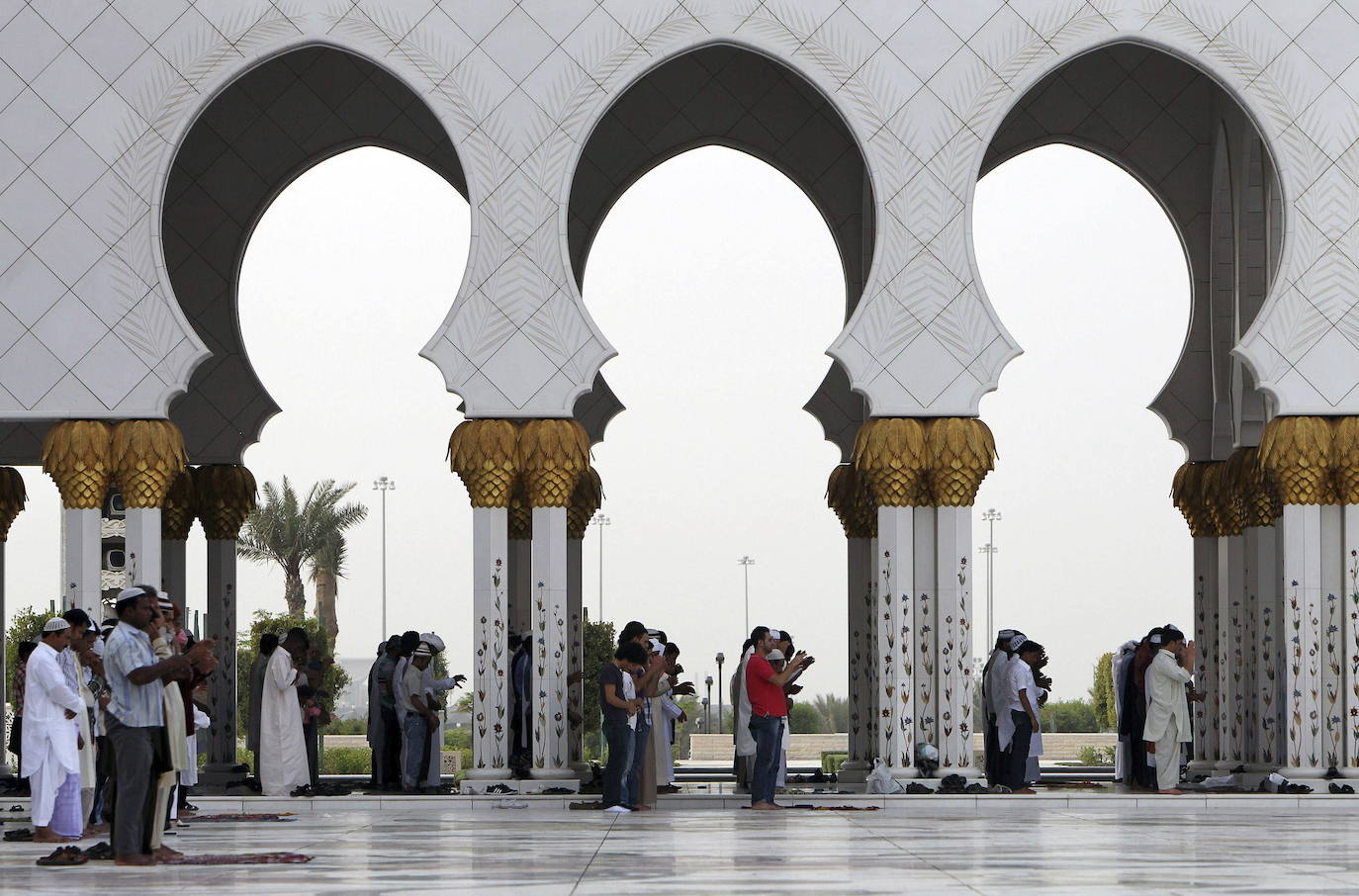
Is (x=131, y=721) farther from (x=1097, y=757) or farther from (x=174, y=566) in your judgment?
(x=1097, y=757)

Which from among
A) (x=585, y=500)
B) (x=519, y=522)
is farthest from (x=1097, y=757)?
(x=519, y=522)

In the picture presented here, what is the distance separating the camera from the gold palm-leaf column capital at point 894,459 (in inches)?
572

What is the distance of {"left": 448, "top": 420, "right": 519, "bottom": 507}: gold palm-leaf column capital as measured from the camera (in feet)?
48.0

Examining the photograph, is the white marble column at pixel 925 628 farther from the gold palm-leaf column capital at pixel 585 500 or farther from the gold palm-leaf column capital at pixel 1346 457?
the gold palm-leaf column capital at pixel 585 500

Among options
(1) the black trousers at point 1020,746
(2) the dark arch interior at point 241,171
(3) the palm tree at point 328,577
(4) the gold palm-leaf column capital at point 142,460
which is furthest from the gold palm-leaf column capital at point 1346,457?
(3) the palm tree at point 328,577

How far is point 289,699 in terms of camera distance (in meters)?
14.9

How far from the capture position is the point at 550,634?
14672 millimetres

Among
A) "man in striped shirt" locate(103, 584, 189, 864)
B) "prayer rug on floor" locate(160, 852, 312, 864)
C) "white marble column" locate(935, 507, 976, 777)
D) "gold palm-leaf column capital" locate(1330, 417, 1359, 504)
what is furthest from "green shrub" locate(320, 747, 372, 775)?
"man in striped shirt" locate(103, 584, 189, 864)

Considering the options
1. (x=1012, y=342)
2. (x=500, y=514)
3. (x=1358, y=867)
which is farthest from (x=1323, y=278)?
(x=1358, y=867)

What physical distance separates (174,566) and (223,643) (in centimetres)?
78

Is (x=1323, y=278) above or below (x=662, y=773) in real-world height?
above

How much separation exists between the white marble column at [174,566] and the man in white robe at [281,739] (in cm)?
298

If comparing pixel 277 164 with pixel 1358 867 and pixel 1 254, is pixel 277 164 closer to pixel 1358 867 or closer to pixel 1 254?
pixel 1 254

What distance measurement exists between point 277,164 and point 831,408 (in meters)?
5.30
